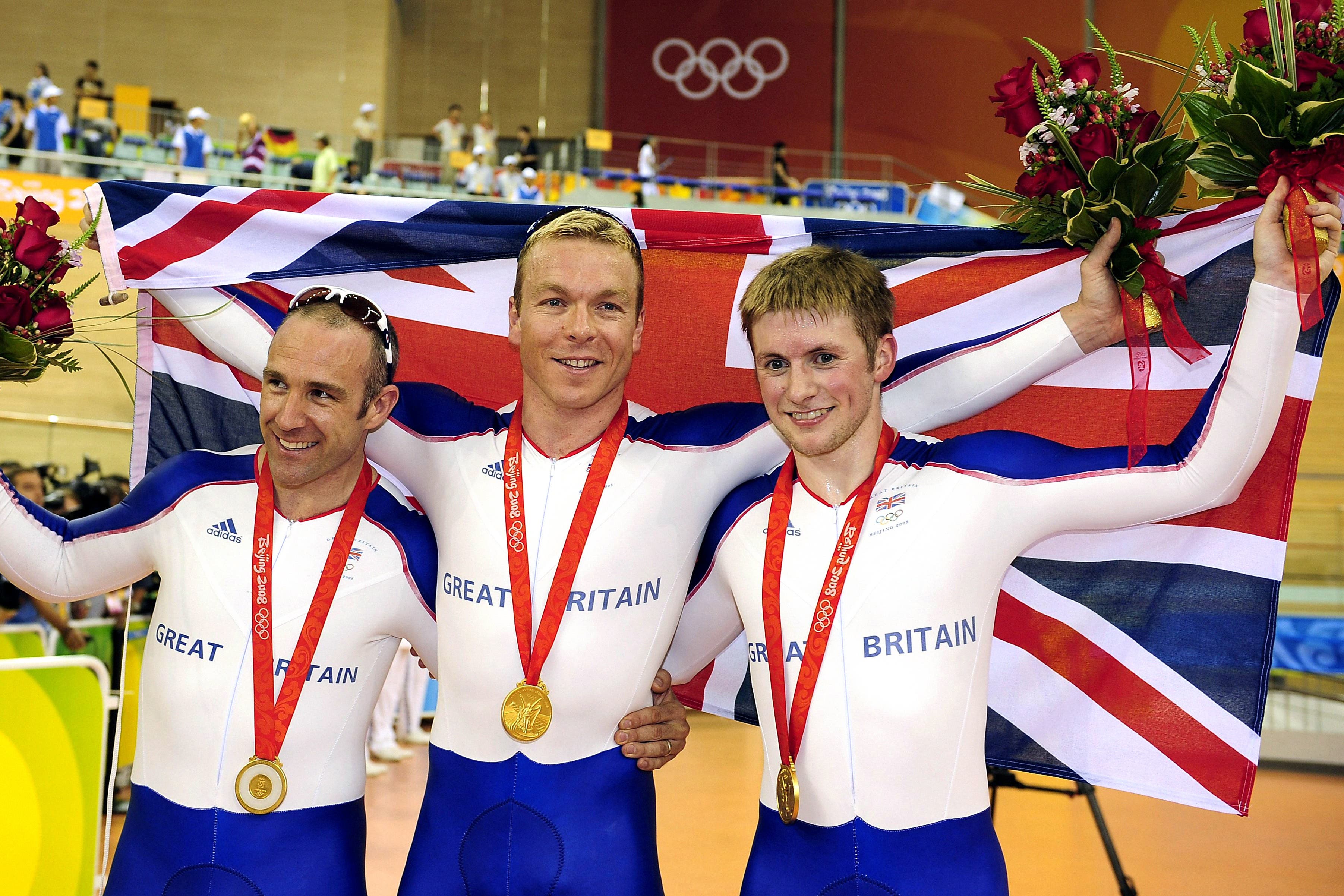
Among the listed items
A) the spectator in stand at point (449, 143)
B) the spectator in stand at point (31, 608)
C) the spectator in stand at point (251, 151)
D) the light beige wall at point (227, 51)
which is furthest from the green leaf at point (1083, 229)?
the light beige wall at point (227, 51)

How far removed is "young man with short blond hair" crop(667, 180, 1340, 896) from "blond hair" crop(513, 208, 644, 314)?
0.28 meters

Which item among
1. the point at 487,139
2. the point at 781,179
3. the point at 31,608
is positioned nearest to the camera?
the point at 31,608

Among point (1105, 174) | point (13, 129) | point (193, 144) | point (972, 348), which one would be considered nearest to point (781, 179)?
point (193, 144)

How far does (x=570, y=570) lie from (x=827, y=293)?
82 cm

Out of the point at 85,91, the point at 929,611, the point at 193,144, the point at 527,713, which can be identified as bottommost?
the point at 527,713

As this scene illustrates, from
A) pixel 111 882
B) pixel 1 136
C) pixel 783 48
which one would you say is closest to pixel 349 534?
pixel 111 882

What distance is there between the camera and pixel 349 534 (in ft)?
8.82

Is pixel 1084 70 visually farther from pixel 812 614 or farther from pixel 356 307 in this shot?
pixel 356 307

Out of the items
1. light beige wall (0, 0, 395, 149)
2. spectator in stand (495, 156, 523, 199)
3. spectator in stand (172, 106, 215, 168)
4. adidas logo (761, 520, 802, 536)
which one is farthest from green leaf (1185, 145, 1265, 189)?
light beige wall (0, 0, 395, 149)

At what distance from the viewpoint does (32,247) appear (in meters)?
2.72

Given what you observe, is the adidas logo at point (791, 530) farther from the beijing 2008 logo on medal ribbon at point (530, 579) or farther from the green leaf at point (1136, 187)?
the green leaf at point (1136, 187)

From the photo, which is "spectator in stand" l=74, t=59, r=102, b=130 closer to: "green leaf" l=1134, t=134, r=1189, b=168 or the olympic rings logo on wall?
the olympic rings logo on wall

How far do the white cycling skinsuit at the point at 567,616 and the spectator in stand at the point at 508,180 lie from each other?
15.4 metres

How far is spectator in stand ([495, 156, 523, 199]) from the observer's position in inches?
698
